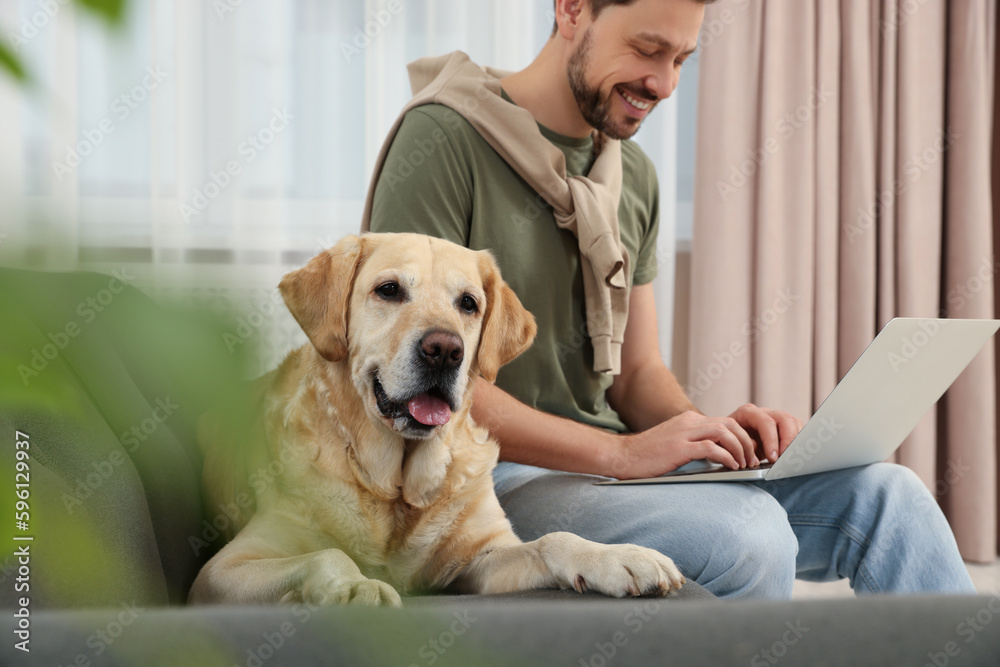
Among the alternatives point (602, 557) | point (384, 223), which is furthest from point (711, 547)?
point (384, 223)

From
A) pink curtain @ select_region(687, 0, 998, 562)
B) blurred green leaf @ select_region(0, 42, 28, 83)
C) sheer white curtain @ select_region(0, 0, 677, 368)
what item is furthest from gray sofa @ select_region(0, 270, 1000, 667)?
pink curtain @ select_region(687, 0, 998, 562)

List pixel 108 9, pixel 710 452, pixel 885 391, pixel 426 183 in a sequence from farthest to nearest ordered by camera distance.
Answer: pixel 426 183, pixel 710 452, pixel 885 391, pixel 108 9

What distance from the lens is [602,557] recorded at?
0.83 metres

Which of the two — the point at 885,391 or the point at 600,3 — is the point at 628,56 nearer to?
the point at 600,3

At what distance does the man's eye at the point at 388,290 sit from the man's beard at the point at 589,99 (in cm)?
71

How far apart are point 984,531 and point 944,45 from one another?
1835 mm

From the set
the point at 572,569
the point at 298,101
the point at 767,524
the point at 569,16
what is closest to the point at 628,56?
the point at 569,16

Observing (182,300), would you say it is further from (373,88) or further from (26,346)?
(373,88)

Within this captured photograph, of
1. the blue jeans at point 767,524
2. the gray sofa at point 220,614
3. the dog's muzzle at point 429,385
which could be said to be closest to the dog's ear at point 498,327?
the dog's muzzle at point 429,385

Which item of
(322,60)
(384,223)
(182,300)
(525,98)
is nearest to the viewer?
(182,300)

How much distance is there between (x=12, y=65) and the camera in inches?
5.1

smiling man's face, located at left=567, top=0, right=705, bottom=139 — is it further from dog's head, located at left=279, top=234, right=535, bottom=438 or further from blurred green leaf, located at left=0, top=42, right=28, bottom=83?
blurred green leaf, located at left=0, top=42, right=28, bottom=83

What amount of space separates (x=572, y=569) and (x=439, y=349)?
0.32 m

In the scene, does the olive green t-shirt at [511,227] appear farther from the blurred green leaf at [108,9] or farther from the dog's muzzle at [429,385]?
the blurred green leaf at [108,9]
